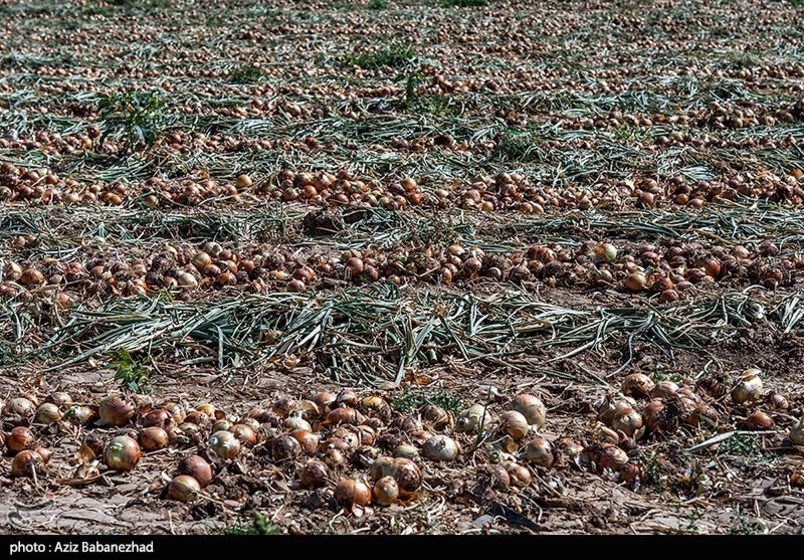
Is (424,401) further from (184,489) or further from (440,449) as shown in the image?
(184,489)

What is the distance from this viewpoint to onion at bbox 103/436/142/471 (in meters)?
2.96

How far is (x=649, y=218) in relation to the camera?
18.6 feet

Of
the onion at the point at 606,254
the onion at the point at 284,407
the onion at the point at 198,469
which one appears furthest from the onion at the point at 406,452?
the onion at the point at 606,254

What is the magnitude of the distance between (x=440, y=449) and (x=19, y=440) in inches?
55.1

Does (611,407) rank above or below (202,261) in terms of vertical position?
above

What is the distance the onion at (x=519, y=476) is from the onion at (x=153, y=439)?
1152 mm

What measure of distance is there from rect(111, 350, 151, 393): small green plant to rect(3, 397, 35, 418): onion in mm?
359

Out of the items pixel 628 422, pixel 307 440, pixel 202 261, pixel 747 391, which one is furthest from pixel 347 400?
pixel 202 261

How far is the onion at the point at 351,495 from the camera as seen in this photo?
2693mm

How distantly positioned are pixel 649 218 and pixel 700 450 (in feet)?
9.32

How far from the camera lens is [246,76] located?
1067cm

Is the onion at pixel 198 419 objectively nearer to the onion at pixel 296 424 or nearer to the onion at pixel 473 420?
the onion at pixel 296 424

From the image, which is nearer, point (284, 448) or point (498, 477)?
point (498, 477)

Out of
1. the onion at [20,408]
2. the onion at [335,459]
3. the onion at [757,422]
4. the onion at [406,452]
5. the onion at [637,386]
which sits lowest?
the onion at [637,386]
